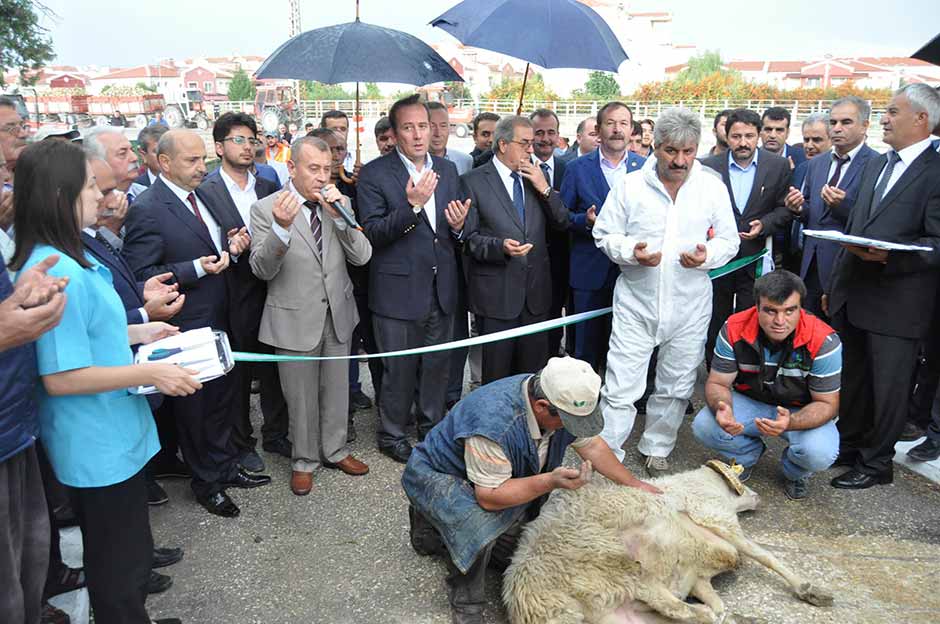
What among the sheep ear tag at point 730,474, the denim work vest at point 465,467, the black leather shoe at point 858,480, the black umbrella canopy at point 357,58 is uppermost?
the black umbrella canopy at point 357,58

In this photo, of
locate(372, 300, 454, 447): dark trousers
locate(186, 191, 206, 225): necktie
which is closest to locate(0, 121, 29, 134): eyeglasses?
locate(186, 191, 206, 225): necktie

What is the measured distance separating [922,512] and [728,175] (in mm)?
2770

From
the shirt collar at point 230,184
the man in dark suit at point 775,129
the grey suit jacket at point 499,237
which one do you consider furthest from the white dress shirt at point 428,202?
the man in dark suit at point 775,129

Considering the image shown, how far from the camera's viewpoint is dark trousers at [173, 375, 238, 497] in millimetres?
3881

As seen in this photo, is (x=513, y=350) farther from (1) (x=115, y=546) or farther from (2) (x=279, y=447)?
(1) (x=115, y=546)

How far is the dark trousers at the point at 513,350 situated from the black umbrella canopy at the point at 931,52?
3123 millimetres

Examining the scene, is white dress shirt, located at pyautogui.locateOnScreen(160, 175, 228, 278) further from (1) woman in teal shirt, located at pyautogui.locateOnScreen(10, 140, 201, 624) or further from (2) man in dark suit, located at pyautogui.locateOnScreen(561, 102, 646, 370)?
(2) man in dark suit, located at pyautogui.locateOnScreen(561, 102, 646, 370)

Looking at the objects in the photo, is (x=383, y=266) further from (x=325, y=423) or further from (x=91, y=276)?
(x=91, y=276)

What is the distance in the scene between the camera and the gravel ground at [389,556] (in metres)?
3.10

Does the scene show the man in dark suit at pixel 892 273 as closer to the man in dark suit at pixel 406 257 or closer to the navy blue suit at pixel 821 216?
the navy blue suit at pixel 821 216

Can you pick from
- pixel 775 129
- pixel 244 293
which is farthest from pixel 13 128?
pixel 775 129

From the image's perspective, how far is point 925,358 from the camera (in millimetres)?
4797

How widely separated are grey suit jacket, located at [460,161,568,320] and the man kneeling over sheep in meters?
1.59

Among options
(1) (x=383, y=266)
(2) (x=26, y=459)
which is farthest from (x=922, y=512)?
(2) (x=26, y=459)
